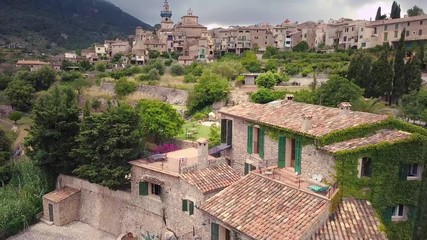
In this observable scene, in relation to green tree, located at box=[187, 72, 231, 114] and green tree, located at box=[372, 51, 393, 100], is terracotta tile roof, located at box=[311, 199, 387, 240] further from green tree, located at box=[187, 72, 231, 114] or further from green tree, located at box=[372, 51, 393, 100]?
green tree, located at box=[187, 72, 231, 114]

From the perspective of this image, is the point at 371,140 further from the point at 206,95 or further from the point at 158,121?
the point at 206,95

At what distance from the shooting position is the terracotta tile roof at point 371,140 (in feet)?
54.1

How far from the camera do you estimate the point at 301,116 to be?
2056 cm

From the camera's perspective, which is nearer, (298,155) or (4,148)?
(298,155)

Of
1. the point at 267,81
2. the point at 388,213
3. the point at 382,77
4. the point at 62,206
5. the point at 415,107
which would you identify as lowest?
the point at 62,206

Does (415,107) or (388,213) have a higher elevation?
(415,107)

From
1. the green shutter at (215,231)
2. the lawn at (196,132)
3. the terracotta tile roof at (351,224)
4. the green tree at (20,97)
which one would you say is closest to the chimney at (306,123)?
the terracotta tile roof at (351,224)

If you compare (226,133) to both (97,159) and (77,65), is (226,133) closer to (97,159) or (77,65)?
(97,159)

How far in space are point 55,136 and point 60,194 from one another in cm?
407

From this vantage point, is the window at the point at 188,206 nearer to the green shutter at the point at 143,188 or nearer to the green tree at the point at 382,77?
the green shutter at the point at 143,188

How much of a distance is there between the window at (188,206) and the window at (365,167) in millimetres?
8645

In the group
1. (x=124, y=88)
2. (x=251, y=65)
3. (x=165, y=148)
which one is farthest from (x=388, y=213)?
(x=251, y=65)

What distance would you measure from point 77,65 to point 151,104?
68.8 meters

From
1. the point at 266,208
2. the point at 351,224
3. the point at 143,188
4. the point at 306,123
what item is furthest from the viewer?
the point at 143,188
